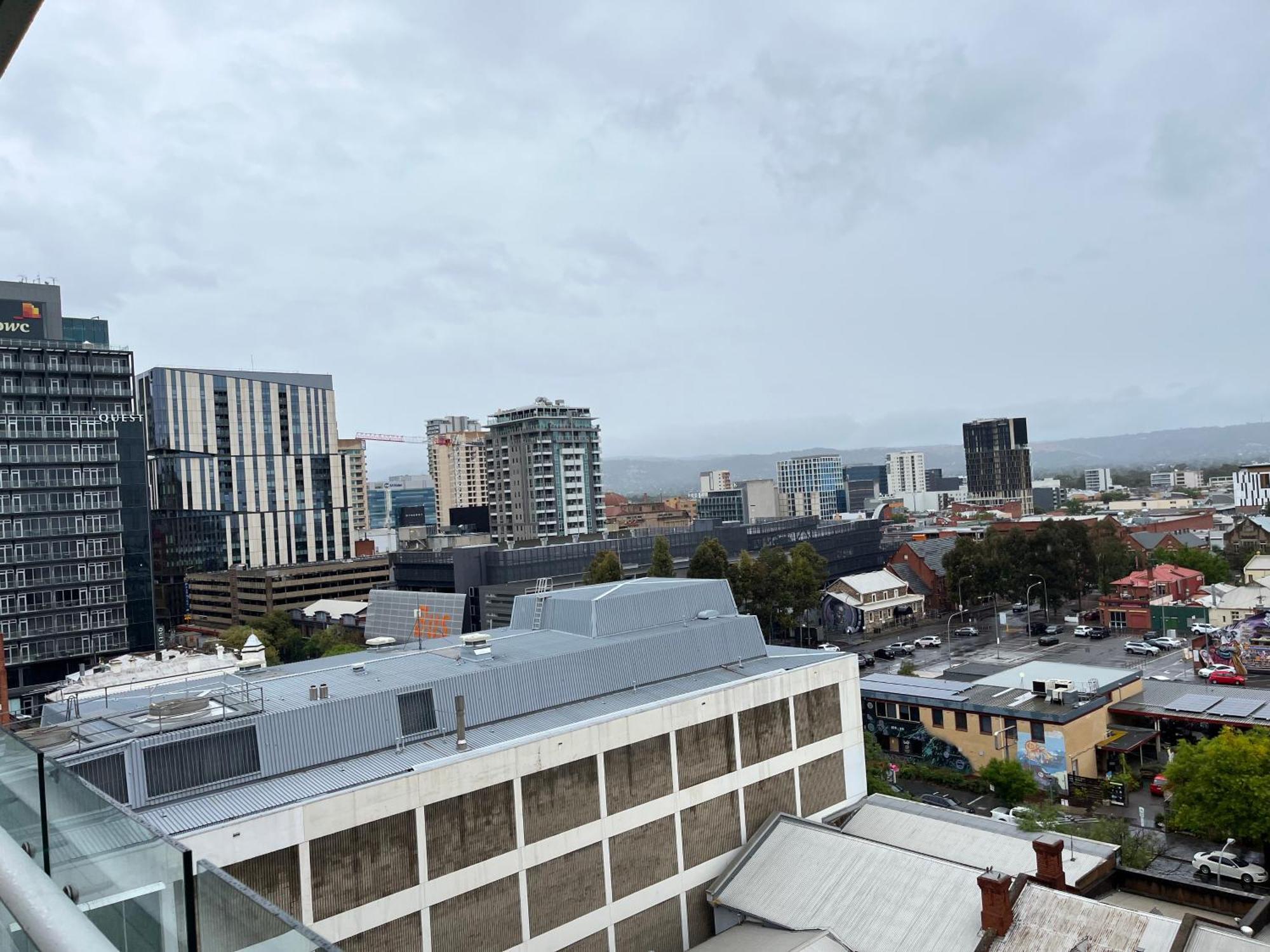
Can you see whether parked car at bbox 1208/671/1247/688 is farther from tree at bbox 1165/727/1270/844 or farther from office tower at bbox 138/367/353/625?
office tower at bbox 138/367/353/625

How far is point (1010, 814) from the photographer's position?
30.7 meters

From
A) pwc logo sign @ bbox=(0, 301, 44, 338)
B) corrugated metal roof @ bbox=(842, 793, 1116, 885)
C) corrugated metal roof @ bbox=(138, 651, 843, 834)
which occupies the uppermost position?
pwc logo sign @ bbox=(0, 301, 44, 338)

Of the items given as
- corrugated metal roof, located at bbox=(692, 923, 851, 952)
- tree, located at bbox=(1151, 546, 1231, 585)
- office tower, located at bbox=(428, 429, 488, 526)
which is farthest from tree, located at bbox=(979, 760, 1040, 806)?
office tower, located at bbox=(428, 429, 488, 526)

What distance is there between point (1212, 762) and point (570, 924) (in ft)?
65.3

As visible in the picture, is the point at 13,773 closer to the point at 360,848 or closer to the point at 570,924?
the point at 360,848

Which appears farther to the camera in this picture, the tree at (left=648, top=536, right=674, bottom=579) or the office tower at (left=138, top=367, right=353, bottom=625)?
the office tower at (left=138, top=367, right=353, bottom=625)

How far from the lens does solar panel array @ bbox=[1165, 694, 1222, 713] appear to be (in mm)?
38469

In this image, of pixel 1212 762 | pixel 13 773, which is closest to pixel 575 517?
pixel 1212 762

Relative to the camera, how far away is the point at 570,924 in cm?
2131

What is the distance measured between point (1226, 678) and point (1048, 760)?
61.1 feet

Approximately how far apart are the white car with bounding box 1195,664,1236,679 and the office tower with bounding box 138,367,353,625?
90.0m

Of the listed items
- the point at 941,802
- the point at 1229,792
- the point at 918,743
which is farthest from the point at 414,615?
the point at 1229,792

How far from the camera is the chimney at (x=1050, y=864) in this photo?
19609mm

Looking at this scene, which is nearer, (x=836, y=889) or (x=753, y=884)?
(x=836, y=889)
